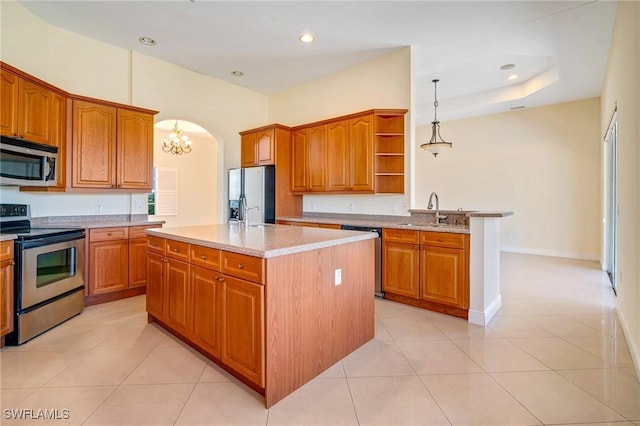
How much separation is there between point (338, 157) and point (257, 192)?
1.45 metres

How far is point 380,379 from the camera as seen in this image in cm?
204

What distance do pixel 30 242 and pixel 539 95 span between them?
744 centimetres

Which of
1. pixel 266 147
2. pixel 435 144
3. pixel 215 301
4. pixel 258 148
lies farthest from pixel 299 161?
pixel 215 301

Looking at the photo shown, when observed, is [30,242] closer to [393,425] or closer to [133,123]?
[133,123]

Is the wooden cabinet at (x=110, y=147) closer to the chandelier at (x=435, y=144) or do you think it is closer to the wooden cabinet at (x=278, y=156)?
the wooden cabinet at (x=278, y=156)

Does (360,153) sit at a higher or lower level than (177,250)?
higher

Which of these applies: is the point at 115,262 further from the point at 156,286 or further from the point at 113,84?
the point at 113,84

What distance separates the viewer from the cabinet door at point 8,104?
8.95 ft

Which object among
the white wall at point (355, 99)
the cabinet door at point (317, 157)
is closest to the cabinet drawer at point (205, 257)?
the cabinet door at point (317, 157)

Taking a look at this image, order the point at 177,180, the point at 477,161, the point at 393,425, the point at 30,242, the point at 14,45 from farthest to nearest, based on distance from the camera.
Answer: the point at 177,180, the point at 477,161, the point at 14,45, the point at 30,242, the point at 393,425

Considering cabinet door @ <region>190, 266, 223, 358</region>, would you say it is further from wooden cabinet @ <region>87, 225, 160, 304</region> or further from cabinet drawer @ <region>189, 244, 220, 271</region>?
wooden cabinet @ <region>87, 225, 160, 304</region>

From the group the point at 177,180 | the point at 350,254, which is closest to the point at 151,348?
the point at 350,254

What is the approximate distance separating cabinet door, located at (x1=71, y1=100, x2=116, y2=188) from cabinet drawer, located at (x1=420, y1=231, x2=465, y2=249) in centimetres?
372

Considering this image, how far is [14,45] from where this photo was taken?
129 inches
